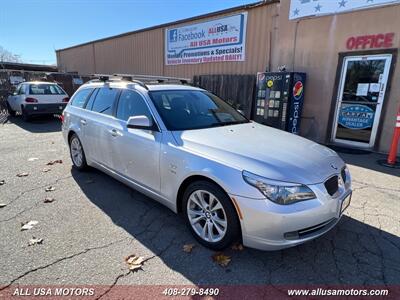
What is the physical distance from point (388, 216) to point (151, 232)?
300 cm

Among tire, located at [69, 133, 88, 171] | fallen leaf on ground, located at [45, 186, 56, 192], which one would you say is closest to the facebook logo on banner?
tire, located at [69, 133, 88, 171]

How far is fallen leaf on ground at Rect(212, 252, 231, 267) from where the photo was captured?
→ 8.41ft

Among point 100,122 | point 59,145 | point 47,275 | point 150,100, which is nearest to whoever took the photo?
point 47,275

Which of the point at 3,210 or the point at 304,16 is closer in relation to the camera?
the point at 3,210

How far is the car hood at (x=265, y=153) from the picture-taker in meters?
2.40

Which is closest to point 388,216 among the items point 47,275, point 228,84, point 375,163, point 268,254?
point 268,254

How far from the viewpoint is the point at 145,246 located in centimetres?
283

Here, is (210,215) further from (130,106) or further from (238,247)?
(130,106)

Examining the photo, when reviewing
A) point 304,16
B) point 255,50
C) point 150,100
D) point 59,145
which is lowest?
point 59,145

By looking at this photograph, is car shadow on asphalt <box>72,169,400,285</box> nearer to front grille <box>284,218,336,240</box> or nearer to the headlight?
front grille <box>284,218,336,240</box>

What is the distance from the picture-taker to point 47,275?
94.5 inches

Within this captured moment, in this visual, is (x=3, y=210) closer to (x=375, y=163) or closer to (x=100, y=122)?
(x=100, y=122)

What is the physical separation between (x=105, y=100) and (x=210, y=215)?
2567mm

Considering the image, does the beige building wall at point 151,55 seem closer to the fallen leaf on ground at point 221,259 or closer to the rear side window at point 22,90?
the rear side window at point 22,90
